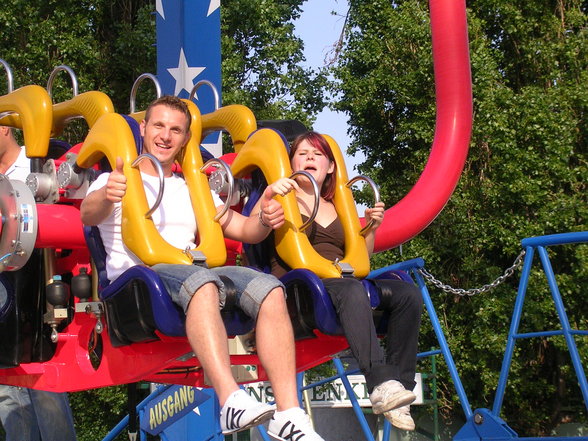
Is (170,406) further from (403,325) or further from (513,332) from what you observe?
(403,325)

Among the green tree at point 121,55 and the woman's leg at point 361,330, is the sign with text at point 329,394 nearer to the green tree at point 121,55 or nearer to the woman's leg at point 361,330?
the green tree at point 121,55

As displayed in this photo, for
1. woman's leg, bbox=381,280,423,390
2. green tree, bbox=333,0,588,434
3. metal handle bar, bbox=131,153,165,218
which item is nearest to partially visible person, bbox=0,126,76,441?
metal handle bar, bbox=131,153,165,218

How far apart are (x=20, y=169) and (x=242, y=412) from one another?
179cm

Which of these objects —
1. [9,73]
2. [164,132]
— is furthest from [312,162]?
[9,73]

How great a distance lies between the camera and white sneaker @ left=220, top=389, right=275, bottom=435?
2701 millimetres

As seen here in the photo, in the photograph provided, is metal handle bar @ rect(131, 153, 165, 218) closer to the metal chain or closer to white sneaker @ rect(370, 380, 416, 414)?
white sneaker @ rect(370, 380, 416, 414)

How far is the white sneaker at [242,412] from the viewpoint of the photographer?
8.86 feet

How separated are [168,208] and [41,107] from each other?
0.77 metres

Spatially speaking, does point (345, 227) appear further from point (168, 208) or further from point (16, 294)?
point (16, 294)

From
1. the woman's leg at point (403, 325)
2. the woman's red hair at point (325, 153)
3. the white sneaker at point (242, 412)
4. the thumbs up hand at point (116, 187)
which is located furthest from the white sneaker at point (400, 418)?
the thumbs up hand at point (116, 187)

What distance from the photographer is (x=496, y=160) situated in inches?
455

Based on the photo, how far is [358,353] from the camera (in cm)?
302

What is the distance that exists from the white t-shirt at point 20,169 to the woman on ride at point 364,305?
117cm

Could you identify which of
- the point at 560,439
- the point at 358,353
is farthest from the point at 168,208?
the point at 560,439
